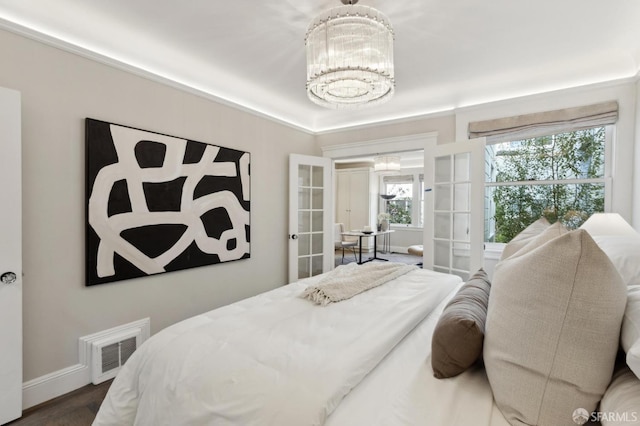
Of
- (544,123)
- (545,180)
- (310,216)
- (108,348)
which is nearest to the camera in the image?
(108,348)

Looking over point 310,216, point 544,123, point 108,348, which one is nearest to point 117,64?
point 108,348

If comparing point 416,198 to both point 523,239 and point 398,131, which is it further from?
point 523,239

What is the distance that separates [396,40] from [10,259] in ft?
10.3

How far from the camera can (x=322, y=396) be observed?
3.21 ft

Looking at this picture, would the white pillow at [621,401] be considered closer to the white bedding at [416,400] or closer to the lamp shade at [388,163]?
the white bedding at [416,400]

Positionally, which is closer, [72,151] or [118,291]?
[72,151]

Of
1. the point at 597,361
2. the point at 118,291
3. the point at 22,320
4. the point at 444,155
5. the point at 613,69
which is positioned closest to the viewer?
the point at 597,361

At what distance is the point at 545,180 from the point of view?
328cm

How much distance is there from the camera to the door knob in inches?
72.5

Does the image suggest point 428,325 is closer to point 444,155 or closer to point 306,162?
point 444,155

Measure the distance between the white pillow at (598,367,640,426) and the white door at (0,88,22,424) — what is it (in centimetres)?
288

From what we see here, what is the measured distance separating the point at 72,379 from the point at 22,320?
59 cm

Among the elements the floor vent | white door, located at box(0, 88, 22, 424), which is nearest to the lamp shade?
the floor vent

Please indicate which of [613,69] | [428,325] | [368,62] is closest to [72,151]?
[368,62]
